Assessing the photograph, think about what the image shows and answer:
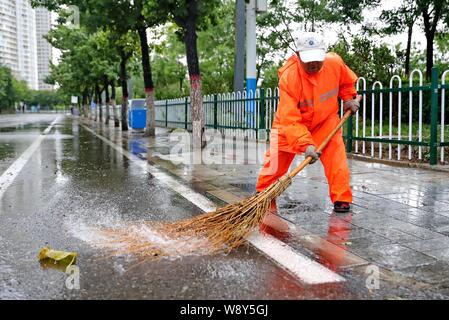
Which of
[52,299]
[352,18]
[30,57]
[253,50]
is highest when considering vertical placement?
[30,57]

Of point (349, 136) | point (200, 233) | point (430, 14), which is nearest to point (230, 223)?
point (200, 233)

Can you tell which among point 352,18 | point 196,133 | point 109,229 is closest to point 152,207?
point 109,229

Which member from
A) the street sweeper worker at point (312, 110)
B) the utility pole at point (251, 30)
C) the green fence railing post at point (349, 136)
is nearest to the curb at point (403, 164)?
the green fence railing post at point (349, 136)

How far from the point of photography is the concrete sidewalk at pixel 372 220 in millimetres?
3500

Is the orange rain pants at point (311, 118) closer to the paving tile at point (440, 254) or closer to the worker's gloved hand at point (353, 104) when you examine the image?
the worker's gloved hand at point (353, 104)

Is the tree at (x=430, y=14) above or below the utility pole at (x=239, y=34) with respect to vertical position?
above

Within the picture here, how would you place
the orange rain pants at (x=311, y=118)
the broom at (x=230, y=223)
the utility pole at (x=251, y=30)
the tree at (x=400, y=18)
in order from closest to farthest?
the broom at (x=230, y=223), the orange rain pants at (x=311, y=118), the utility pole at (x=251, y=30), the tree at (x=400, y=18)

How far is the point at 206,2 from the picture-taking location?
43.2ft

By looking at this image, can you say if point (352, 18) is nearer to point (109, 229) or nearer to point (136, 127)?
point (136, 127)

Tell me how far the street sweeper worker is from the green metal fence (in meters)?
3.41

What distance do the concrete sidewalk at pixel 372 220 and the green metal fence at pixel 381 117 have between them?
2.70 ft

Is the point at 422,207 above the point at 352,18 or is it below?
below

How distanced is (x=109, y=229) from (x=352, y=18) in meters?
18.0

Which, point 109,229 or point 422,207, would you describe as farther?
point 422,207
